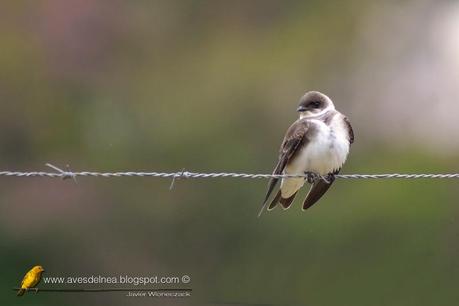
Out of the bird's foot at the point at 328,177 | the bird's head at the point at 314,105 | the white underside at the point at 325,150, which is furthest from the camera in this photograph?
the bird's head at the point at 314,105

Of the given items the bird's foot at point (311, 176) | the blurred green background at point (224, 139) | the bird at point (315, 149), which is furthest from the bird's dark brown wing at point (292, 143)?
the blurred green background at point (224, 139)

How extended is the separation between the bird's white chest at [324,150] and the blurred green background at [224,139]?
3.49 meters

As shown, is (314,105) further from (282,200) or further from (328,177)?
(282,200)

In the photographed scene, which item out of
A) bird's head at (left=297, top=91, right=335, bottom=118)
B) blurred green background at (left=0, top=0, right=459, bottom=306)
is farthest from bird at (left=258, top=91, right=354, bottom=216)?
blurred green background at (left=0, top=0, right=459, bottom=306)

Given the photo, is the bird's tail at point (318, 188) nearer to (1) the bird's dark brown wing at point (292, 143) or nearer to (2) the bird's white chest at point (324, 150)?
(2) the bird's white chest at point (324, 150)

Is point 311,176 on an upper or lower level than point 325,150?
lower

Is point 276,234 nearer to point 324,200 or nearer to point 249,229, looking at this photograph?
point 249,229

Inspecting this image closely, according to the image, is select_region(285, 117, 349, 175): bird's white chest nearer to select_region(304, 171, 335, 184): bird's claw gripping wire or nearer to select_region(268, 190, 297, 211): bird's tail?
select_region(304, 171, 335, 184): bird's claw gripping wire

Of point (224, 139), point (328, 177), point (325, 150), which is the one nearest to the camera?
point (325, 150)

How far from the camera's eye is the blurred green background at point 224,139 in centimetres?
1255

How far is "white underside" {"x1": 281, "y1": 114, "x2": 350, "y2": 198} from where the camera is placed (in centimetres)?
626

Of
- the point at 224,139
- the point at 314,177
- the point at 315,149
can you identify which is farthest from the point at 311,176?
the point at 224,139

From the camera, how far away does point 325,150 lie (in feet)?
20.5

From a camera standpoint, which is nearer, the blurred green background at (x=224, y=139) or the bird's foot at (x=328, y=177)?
the bird's foot at (x=328, y=177)
